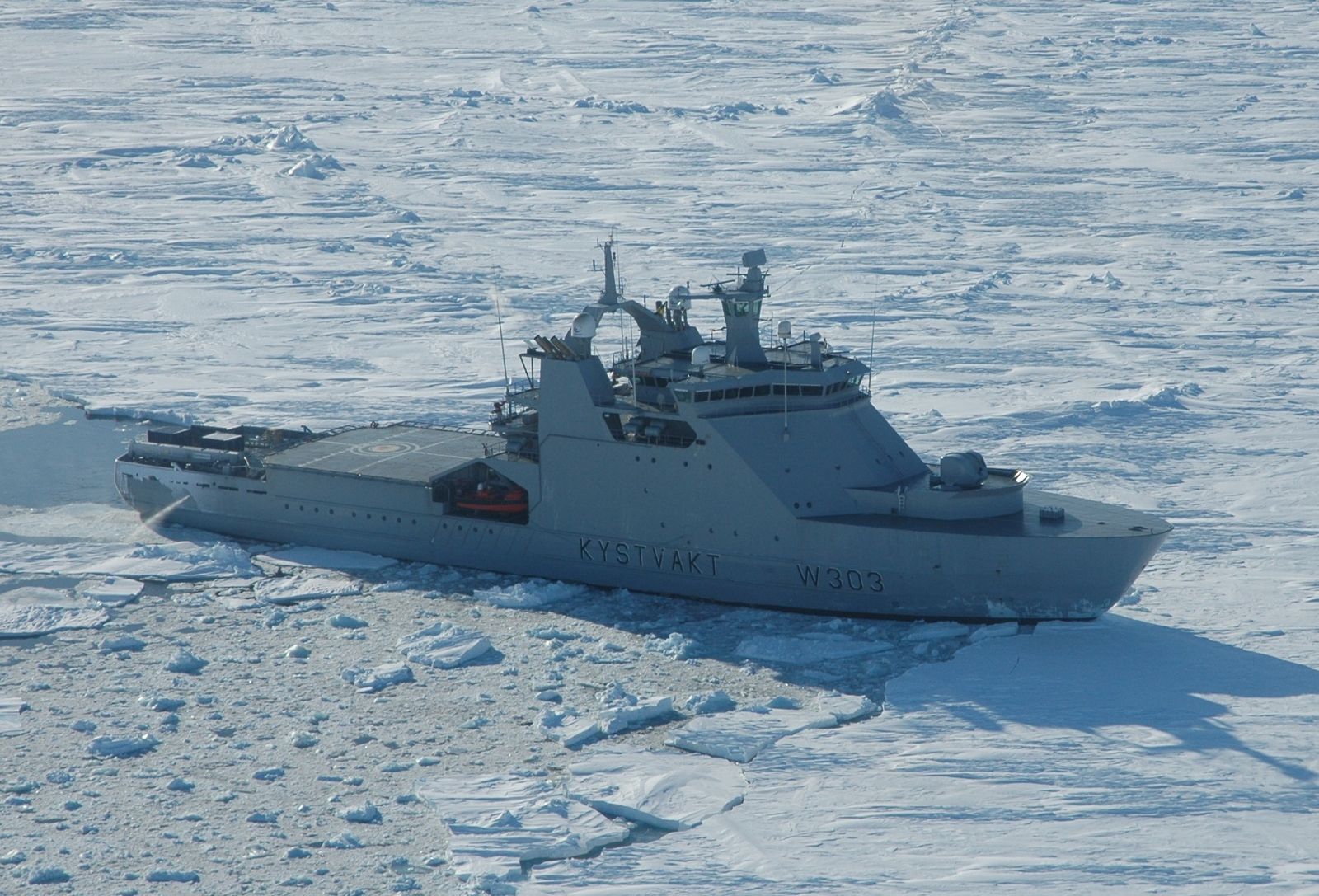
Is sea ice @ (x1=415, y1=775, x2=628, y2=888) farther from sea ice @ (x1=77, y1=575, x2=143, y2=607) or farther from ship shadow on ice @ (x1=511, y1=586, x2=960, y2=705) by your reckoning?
sea ice @ (x1=77, y1=575, x2=143, y2=607)

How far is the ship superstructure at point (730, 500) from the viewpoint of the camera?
2014 centimetres

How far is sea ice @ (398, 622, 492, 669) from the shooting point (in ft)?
63.9

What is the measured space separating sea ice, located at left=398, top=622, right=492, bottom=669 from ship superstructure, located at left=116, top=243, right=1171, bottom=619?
2.49m

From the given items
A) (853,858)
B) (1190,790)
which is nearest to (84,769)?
(853,858)

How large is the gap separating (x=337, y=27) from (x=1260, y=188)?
48071mm

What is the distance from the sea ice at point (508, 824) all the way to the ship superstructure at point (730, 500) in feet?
18.5

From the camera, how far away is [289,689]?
18688mm

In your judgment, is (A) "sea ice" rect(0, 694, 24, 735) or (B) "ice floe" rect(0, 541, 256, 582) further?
(B) "ice floe" rect(0, 541, 256, 582)

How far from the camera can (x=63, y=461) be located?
27.2 m

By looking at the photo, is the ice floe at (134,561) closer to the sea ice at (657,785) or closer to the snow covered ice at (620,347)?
the snow covered ice at (620,347)

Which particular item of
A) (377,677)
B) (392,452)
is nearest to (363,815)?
(377,677)

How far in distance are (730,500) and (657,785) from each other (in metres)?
5.36

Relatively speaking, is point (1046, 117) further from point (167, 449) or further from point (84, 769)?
point (84, 769)

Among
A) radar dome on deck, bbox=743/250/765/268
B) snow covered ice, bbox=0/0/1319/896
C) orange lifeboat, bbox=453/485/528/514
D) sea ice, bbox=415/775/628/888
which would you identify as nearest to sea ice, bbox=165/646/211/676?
snow covered ice, bbox=0/0/1319/896
